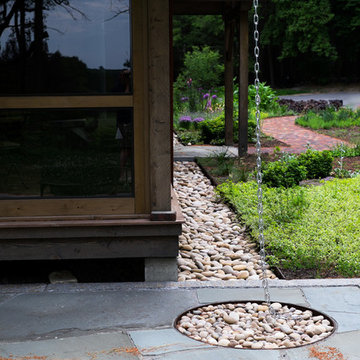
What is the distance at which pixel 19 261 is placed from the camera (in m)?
5.10

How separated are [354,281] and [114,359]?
211cm

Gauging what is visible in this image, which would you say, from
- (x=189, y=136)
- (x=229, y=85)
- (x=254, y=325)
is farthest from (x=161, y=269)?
(x=189, y=136)

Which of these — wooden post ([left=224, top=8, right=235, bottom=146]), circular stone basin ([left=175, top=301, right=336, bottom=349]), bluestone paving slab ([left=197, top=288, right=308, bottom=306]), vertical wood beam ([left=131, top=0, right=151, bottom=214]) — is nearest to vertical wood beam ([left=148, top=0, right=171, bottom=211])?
vertical wood beam ([left=131, top=0, right=151, bottom=214])

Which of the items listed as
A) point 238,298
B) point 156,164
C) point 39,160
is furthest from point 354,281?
point 39,160

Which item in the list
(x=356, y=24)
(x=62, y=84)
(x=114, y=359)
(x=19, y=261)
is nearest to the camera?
(x=114, y=359)

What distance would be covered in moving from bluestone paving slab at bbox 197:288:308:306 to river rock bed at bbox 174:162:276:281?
523mm

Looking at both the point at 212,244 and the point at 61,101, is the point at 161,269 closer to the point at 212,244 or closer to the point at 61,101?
the point at 212,244

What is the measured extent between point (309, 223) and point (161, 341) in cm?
282

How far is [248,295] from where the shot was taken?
4324 millimetres

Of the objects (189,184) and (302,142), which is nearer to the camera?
(189,184)

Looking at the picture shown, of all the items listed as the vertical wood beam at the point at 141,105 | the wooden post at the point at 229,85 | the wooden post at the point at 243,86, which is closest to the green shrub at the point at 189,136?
the wooden post at the point at 229,85

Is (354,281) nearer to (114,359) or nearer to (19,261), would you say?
(114,359)

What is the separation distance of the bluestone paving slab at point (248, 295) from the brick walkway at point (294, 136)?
673cm

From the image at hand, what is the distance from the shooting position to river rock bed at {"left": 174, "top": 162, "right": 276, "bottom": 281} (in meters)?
5.11
